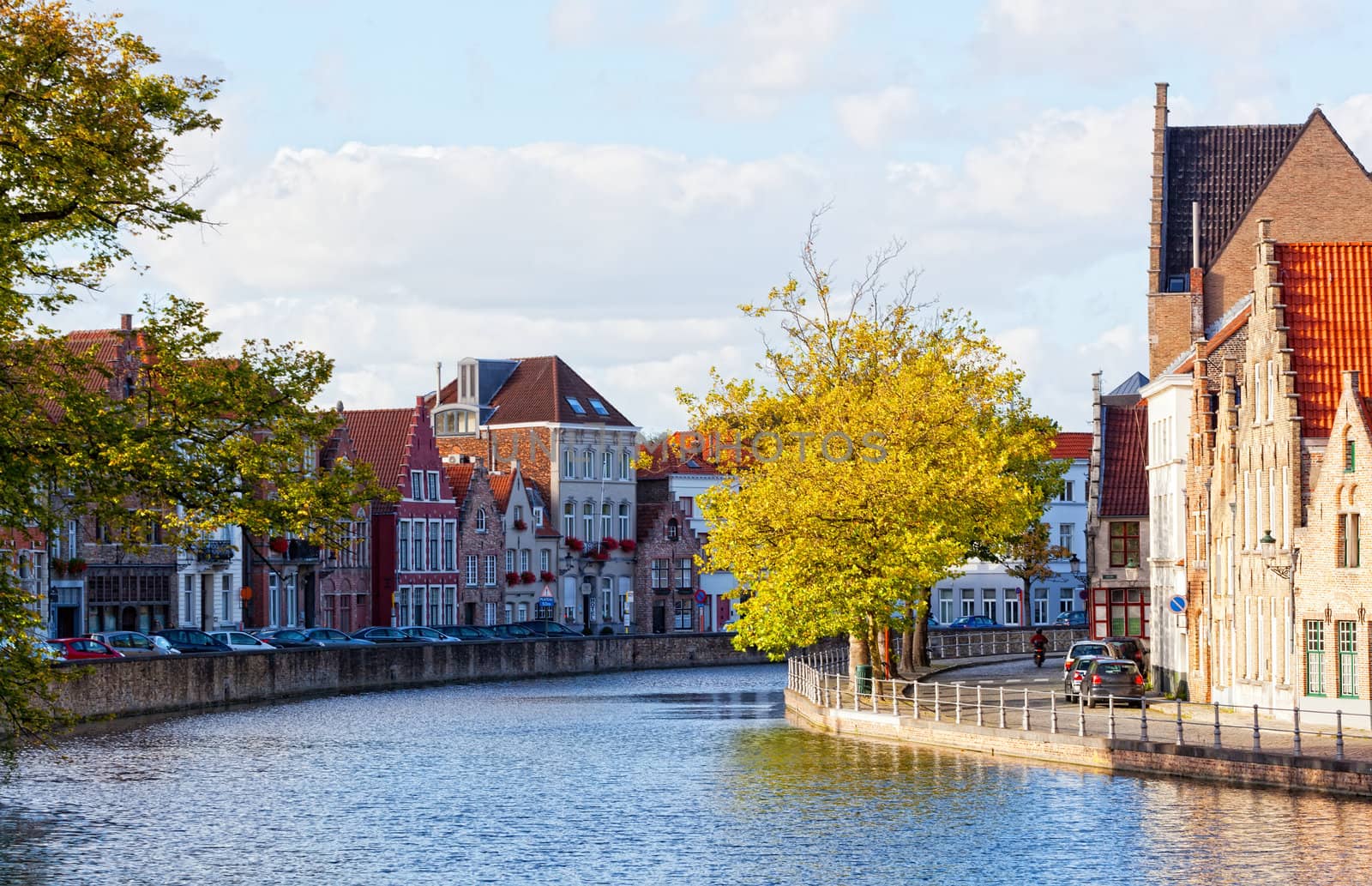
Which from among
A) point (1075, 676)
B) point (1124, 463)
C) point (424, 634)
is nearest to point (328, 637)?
point (424, 634)

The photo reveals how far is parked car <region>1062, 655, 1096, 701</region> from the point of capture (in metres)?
60.3

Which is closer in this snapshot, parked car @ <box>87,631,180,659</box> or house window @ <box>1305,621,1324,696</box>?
house window @ <box>1305,621,1324,696</box>

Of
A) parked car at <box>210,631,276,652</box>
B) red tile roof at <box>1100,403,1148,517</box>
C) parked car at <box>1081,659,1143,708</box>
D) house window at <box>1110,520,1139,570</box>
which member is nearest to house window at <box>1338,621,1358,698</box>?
parked car at <box>1081,659,1143,708</box>

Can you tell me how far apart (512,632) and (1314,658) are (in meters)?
67.3

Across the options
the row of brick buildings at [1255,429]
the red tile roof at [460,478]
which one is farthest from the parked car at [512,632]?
the row of brick buildings at [1255,429]

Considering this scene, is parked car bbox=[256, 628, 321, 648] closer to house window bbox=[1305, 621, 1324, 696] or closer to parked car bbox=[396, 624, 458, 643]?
parked car bbox=[396, 624, 458, 643]

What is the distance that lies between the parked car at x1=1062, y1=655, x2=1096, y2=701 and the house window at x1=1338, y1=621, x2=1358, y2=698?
39.8 ft

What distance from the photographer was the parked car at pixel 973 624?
417 feet

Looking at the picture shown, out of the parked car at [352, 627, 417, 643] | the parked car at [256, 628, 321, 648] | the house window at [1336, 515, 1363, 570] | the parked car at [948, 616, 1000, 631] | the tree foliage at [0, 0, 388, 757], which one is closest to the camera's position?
the tree foliage at [0, 0, 388, 757]

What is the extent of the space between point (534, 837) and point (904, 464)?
2606 cm

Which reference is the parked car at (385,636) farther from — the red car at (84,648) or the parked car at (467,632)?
the red car at (84,648)

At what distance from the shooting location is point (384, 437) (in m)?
121

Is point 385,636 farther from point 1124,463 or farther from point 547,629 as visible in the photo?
point 1124,463

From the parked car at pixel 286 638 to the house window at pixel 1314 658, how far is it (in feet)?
158
